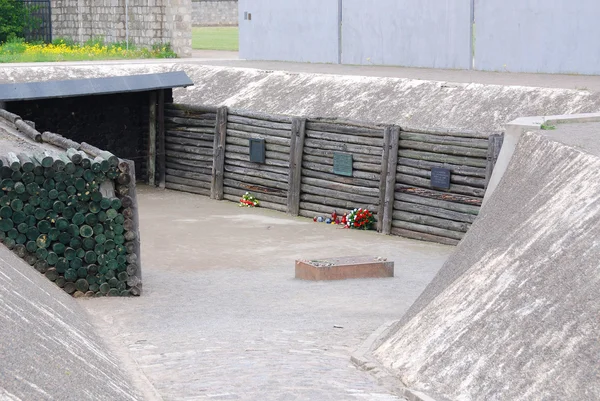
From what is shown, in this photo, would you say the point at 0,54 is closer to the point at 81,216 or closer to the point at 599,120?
the point at 81,216

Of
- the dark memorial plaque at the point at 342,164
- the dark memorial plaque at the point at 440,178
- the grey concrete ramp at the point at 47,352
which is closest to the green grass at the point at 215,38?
the dark memorial plaque at the point at 342,164

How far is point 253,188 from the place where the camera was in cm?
2025

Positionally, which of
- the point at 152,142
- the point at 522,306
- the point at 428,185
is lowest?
the point at 152,142

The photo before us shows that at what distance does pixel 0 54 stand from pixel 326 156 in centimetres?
1233

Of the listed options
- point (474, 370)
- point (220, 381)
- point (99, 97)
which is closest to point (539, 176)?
point (474, 370)

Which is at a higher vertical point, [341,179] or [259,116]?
[259,116]

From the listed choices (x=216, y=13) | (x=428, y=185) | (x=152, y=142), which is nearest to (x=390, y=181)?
(x=428, y=185)

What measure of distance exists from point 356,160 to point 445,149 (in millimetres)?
1972

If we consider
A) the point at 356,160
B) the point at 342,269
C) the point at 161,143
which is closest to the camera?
the point at 342,269

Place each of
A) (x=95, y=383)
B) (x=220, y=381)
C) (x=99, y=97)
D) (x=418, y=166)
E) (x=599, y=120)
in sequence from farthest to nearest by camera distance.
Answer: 1. (x=99, y=97)
2. (x=418, y=166)
3. (x=599, y=120)
4. (x=220, y=381)
5. (x=95, y=383)

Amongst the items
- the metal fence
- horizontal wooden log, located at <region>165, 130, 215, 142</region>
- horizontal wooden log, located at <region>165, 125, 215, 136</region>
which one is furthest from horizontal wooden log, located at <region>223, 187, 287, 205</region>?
the metal fence

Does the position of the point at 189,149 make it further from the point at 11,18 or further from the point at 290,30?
the point at 11,18

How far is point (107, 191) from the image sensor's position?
12.5 meters

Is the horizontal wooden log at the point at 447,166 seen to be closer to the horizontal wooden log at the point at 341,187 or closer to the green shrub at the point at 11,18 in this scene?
the horizontal wooden log at the point at 341,187
